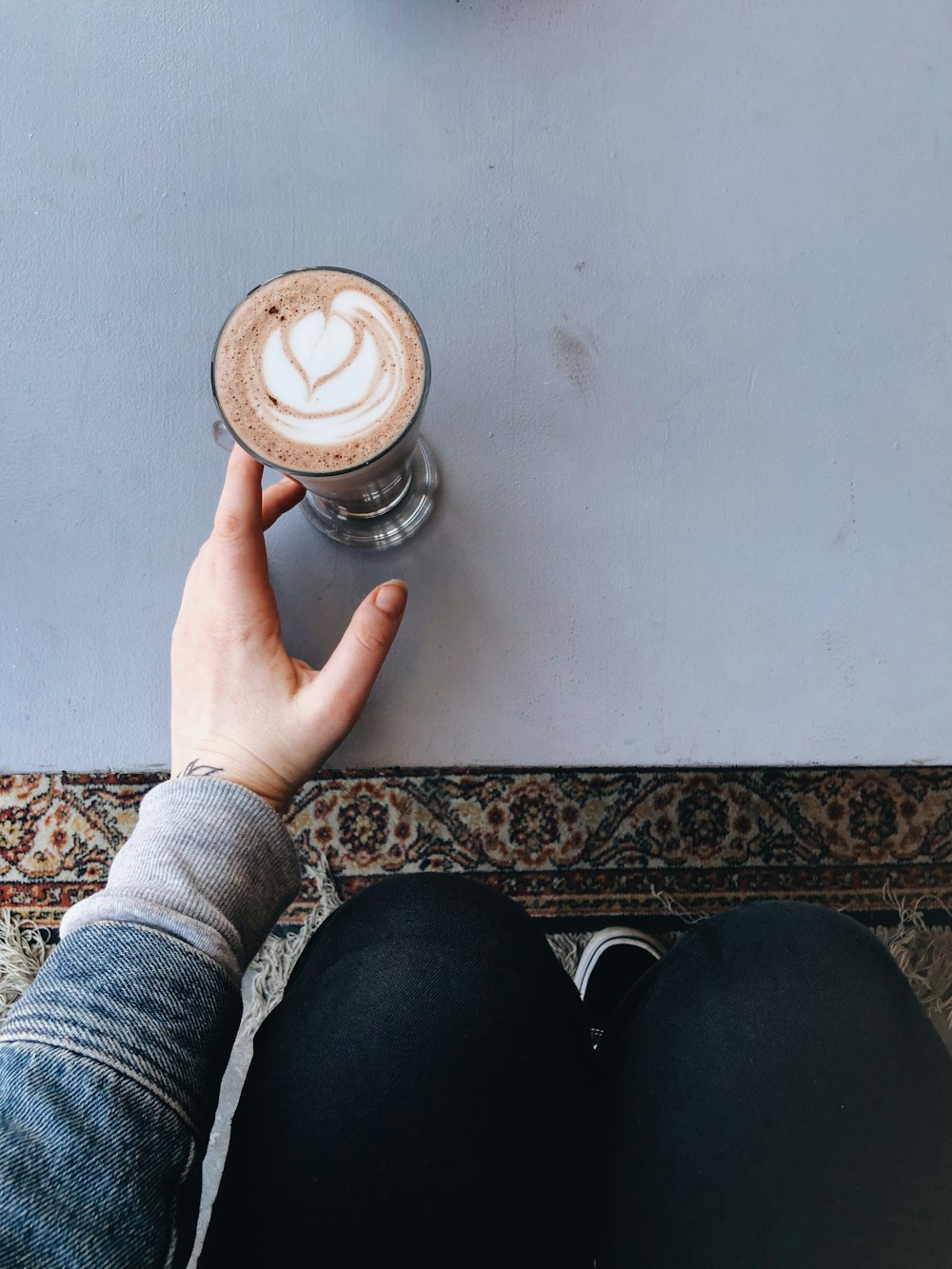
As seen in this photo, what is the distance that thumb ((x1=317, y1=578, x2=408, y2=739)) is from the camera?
49 cm

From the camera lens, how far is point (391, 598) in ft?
1.62

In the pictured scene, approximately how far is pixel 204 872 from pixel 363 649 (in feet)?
0.51

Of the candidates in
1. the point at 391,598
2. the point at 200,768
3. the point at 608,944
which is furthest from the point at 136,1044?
the point at 608,944

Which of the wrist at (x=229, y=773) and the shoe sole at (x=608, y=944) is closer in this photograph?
the wrist at (x=229, y=773)

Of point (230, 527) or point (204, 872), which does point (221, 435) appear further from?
point (204, 872)

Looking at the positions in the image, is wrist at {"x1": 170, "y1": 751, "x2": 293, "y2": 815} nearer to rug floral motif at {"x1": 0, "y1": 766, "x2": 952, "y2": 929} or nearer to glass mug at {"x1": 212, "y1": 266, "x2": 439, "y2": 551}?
glass mug at {"x1": 212, "y1": 266, "x2": 439, "y2": 551}

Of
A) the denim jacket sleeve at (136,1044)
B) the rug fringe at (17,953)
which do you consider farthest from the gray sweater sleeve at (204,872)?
the rug fringe at (17,953)

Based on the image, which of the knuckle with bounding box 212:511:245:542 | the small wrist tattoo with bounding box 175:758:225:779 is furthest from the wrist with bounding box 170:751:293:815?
the knuckle with bounding box 212:511:245:542

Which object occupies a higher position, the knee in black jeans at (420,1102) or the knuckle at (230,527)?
the knuckle at (230,527)

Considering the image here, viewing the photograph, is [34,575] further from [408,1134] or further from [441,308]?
[408,1134]

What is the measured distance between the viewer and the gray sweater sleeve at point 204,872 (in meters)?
0.47

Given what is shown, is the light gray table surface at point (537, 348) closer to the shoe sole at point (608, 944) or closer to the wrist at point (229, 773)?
the wrist at point (229, 773)

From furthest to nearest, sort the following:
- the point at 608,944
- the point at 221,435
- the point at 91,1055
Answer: the point at 608,944
the point at 221,435
the point at 91,1055

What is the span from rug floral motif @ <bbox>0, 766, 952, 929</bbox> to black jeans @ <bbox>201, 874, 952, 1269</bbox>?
290 mm
